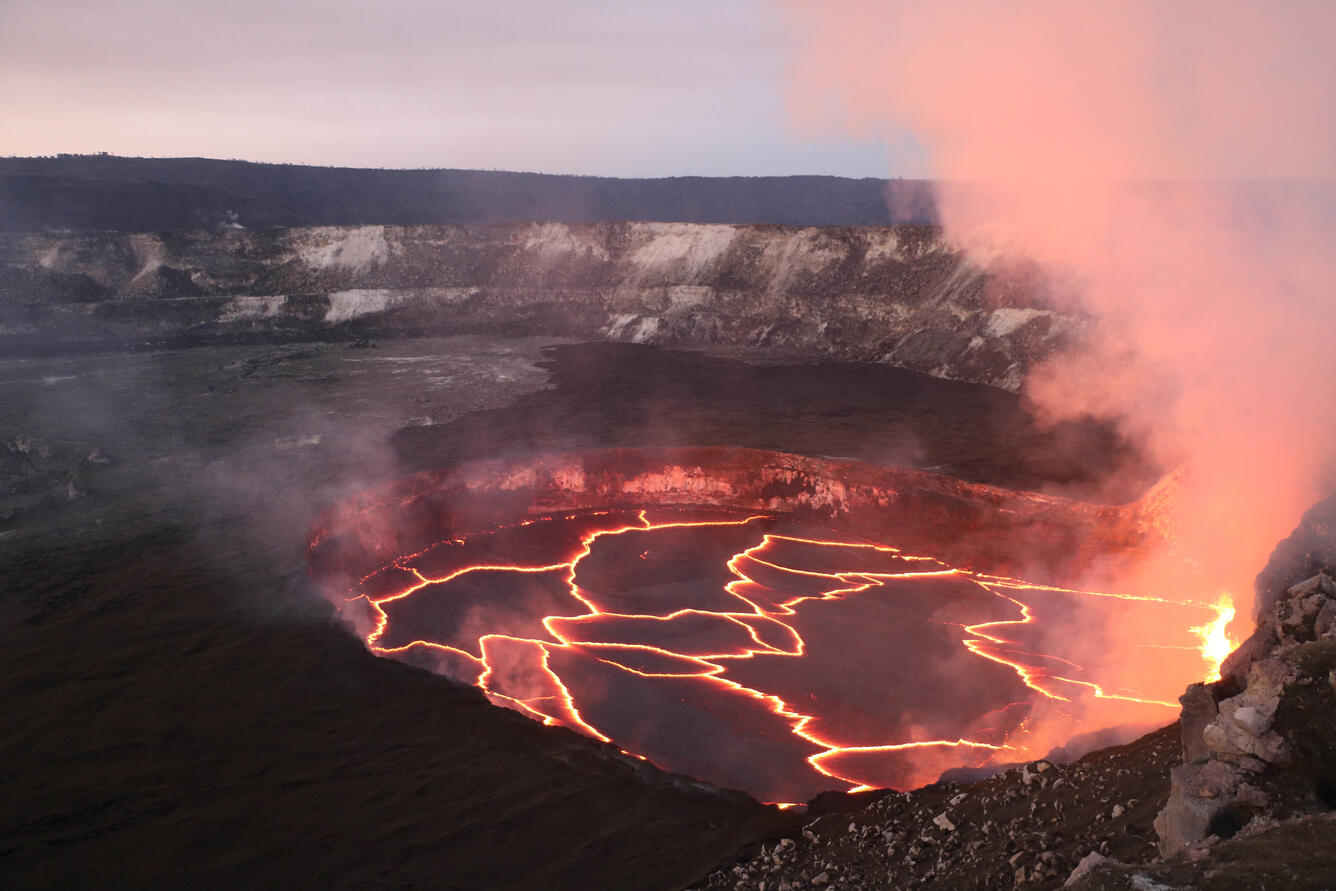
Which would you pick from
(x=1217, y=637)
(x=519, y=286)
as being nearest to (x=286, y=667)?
(x=1217, y=637)

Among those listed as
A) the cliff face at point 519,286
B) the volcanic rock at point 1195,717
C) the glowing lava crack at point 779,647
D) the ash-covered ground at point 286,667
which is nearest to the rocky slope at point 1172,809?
the volcanic rock at point 1195,717

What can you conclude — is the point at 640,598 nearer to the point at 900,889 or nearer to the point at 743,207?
the point at 900,889

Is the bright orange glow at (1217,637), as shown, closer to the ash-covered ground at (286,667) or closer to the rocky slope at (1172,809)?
the rocky slope at (1172,809)

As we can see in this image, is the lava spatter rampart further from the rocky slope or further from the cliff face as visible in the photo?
the cliff face

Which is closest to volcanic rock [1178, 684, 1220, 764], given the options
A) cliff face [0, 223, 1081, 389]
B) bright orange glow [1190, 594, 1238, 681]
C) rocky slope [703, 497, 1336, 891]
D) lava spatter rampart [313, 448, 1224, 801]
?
rocky slope [703, 497, 1336, 891]

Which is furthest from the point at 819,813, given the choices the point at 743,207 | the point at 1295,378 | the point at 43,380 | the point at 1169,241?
the point at 743,207
